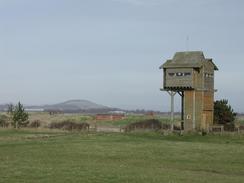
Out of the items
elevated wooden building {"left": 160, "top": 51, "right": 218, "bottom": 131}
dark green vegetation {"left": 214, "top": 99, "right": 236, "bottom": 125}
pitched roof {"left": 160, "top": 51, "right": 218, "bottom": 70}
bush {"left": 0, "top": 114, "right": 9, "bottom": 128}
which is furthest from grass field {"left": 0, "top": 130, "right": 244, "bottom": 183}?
bush {"left": 0, "top": 114, "right": 9, "bottom": 128}

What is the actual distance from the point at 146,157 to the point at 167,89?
33.2 meters

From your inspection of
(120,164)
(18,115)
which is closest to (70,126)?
(18,115)

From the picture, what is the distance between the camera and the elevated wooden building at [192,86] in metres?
63.8

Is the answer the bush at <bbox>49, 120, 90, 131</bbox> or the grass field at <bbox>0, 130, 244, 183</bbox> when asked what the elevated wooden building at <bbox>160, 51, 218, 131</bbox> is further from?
the grass field at <bbox>0, 130, 244, 183</bbox>

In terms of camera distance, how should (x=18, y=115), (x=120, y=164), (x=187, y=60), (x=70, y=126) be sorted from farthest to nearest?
(x=70, y=126), (x=18, y=115), (x=187, y=60), (x=120, y=164)

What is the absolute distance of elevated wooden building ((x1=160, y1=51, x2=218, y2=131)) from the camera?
209ft

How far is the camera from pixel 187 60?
65.9 meters

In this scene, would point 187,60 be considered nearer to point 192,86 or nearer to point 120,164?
point 192,86

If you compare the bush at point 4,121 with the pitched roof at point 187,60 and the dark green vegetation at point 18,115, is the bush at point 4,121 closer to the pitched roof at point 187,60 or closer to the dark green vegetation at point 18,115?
the dark green vegetation at point 18,115

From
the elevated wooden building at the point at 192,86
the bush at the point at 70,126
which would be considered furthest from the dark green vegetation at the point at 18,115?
the elevated wooden building at the point at 192,86

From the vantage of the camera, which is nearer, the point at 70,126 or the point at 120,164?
the point at 120,164

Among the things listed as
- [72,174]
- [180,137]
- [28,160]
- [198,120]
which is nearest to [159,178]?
[72,174]

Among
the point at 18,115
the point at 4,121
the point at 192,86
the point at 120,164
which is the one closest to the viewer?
the point at 120,164

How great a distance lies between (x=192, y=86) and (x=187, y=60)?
405 centimetres
